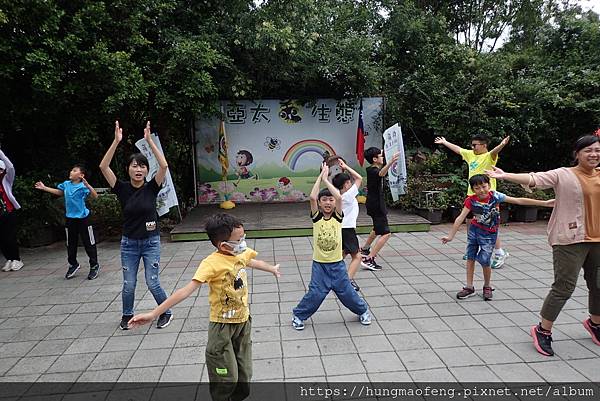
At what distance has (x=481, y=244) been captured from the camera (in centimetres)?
424

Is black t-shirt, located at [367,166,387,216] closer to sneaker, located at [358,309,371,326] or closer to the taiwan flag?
sneaker, located at [358,309,371,326]

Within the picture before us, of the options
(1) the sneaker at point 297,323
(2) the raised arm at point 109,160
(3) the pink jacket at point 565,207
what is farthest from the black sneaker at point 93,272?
(3) the pink jacket at point 565,207

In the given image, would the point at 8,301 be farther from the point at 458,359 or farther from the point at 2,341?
the point at 458,359

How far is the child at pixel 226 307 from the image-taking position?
2.38 metres

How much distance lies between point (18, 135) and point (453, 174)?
353 inches

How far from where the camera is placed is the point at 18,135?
25.2 feet

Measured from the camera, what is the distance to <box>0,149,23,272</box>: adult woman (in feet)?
18.9

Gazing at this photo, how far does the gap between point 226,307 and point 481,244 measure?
2950mm

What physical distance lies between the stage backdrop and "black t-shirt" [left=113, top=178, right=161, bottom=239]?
21.0ft

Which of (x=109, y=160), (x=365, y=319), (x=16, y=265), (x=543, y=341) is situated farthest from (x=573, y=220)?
(x=16, y=265)

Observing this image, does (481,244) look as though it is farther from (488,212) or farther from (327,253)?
(327,253)

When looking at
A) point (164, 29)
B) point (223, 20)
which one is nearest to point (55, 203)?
point (164, 29)

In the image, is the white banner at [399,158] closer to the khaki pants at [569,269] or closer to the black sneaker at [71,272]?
the khaki pants at [569,269]

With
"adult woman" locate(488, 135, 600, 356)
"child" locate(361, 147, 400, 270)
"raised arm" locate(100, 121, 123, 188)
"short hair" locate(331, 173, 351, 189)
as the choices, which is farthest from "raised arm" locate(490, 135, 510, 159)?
"raised arm" locate(100, 121, 123, 188)
